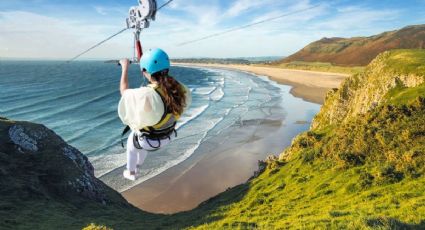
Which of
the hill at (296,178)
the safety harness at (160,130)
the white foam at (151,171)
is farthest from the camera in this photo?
the white foam at (151,171)

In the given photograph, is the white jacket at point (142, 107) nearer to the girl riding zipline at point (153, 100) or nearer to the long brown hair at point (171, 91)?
the girl riding zipline at point (153, 100)

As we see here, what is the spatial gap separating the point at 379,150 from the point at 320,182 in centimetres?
316

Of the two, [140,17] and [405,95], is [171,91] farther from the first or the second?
[405,95]

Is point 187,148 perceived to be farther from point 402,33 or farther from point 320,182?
point 402,33

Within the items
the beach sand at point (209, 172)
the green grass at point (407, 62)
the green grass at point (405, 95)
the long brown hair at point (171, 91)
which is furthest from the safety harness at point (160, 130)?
the green grass at point (407, 62)

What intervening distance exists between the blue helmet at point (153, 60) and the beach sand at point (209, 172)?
20789 mm

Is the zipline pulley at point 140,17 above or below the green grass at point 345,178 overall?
above

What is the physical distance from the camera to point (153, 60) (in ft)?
18.0

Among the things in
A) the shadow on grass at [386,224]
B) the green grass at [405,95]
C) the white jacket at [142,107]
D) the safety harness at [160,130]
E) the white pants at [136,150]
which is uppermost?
the white jacket at [142,107]

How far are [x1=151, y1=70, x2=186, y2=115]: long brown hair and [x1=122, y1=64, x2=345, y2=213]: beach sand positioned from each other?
2020 cm

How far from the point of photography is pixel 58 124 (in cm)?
5316

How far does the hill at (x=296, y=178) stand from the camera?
49.1 feet

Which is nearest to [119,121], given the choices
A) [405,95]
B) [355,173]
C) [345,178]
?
[405,95]

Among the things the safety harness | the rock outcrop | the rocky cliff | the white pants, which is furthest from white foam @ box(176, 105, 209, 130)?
the safety harness
